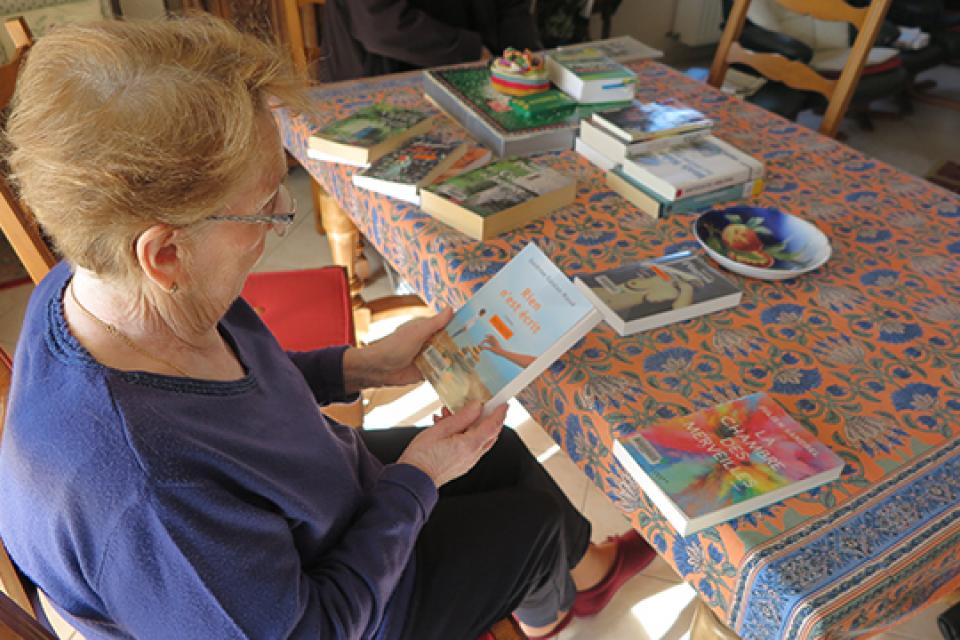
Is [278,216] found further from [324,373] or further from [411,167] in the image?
[411,167]

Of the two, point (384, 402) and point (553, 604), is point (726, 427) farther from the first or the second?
point (384, 402)

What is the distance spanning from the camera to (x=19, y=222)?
3.69 feet

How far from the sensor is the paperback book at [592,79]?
4.99ft

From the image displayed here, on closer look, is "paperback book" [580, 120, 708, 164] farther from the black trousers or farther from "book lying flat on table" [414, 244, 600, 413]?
the black trousers

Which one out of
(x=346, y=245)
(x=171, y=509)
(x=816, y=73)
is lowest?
(x=346, y=245)

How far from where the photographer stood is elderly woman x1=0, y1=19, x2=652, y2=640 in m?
0.63

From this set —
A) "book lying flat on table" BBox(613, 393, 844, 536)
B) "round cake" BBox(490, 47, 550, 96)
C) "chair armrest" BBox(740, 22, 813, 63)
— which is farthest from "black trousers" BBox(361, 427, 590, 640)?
"chair armrest" BBox(740, 22, 813, 63)

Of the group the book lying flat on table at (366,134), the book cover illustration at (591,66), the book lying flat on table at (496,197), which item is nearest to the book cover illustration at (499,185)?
the book lying flat on table at (496,197)

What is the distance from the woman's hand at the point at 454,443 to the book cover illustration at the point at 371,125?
68 cm

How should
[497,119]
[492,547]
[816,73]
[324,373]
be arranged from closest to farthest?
[492,547] → [324,373] → [497,119] → [816,73]

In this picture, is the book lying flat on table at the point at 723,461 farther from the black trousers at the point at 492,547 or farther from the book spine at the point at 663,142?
the book spine at the point at 663,142

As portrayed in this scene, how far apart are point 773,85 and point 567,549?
2579 mm

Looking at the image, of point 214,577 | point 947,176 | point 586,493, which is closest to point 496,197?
point 214,577

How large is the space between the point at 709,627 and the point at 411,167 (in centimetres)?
90
